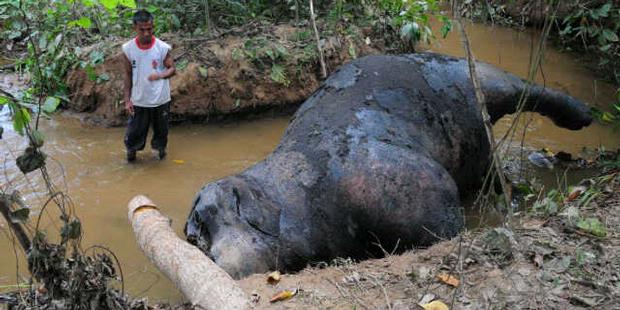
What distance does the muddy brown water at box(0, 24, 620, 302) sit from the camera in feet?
15.1

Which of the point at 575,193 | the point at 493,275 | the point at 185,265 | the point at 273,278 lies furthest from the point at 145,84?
the point at 493,275

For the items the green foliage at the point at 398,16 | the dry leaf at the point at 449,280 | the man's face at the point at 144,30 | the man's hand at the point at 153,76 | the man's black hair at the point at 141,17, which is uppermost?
the man's black hair at the point at 141,17

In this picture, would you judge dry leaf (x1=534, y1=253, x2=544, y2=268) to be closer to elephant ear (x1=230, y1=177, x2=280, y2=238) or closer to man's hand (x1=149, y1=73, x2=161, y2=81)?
elephant ear (x1=230, y1=177, x2=280, y2=238)

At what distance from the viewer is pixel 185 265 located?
335cm

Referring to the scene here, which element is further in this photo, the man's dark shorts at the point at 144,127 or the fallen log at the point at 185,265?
the man's dark shorts at the point at 144,127

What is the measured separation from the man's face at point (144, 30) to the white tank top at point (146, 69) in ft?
0.24

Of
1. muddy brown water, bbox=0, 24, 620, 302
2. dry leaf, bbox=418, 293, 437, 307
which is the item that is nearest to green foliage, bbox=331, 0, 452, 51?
muddy brown water, bbox=0, 24, 620, 302

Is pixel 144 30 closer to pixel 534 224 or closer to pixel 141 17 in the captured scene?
pixel 141 17

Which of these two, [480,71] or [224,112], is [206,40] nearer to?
[224,112]

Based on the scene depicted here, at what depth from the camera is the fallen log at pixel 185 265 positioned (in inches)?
120

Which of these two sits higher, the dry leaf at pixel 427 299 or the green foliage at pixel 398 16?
the green foliage at pixel 398 16

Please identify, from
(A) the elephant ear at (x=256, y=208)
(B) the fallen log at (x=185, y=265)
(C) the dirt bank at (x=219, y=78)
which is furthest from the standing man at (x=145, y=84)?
(A) the elephant ear at (x=256, y=208)

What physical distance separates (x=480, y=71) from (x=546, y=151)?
135 centimetres

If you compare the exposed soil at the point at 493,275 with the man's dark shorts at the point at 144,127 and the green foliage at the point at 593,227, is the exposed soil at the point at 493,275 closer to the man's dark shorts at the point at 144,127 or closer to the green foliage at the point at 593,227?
the green foliage at the point at 593,227
